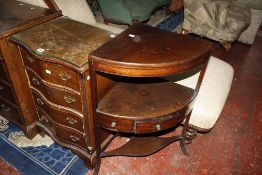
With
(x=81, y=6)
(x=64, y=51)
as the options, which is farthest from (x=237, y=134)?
(x=81, y=6)

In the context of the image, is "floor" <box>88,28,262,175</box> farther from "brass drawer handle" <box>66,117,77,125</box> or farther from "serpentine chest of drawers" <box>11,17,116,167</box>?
"brass drawer handle" <box>66,117,77,125</box>

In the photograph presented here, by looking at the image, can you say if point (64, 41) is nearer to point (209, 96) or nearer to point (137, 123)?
point (137, 123)

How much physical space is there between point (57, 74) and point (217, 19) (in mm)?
2729

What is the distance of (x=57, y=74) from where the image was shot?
1655mm

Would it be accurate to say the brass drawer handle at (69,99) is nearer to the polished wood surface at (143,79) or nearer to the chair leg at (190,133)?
the polished wood surface at (143,79)

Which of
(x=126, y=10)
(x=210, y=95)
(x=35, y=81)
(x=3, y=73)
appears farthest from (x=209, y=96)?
(x=126, y=10)

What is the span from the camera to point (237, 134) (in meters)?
2.61

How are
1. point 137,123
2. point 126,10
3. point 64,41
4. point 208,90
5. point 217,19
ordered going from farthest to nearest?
point 126,10, point 217,19, point 208,90, point 64,41, point 137,123

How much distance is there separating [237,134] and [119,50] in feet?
6.11

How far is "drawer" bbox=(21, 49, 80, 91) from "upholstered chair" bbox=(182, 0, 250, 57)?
8.66 ft

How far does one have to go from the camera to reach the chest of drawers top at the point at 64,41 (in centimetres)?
154

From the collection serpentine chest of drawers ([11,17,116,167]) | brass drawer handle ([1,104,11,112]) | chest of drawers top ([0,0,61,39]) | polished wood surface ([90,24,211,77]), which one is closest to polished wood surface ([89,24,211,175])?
polished wood surface ([90,24,211,77])

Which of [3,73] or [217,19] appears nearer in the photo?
[3,73]

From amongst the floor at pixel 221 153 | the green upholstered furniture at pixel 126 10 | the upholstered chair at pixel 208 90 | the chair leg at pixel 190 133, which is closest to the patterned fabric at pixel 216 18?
the green upholstered furniture at pixel 126 10
